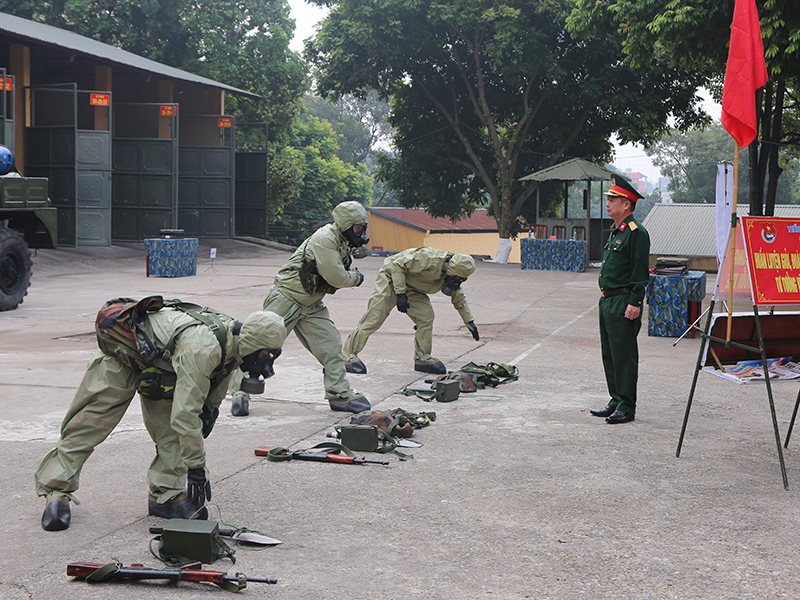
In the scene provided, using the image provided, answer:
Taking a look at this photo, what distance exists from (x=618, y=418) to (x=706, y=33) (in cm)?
1201

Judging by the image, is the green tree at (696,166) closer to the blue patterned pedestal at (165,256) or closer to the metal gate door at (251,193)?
the metal gate door at (251,193)

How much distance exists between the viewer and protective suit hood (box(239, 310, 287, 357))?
4.37m

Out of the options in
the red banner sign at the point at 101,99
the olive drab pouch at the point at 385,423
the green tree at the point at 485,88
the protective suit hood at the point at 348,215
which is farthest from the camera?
the green tree at the point at 485,88

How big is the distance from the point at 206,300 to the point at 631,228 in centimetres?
1035

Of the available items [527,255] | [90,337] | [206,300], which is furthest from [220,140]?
[90,337]

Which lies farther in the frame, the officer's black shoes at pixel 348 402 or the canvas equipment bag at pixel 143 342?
the officer's black shoes at pixel 348 402

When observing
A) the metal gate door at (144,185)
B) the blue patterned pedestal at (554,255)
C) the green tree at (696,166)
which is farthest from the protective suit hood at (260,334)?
the green tree at (696,166)

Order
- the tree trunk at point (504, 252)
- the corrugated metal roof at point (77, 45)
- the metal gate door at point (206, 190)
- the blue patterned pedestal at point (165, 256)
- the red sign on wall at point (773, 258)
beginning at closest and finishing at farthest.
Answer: the red sign on wall at point (773, 258) < the blue patterned pedestal at point (165, 256) < the corrugated metal roof at point (77, 45) < the metal gate door at point (206, 190) < the tree trunk at point (504, 252)

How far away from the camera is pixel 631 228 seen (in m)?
7.12

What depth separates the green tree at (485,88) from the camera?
29.0 metres

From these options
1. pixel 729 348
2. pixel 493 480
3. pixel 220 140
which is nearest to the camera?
pixel 493 480

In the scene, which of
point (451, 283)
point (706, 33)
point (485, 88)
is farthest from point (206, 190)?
point (451, 283)

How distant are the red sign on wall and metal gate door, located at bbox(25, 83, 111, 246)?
64.5 ft

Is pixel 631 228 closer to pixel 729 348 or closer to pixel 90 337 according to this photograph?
pixel 729 348
